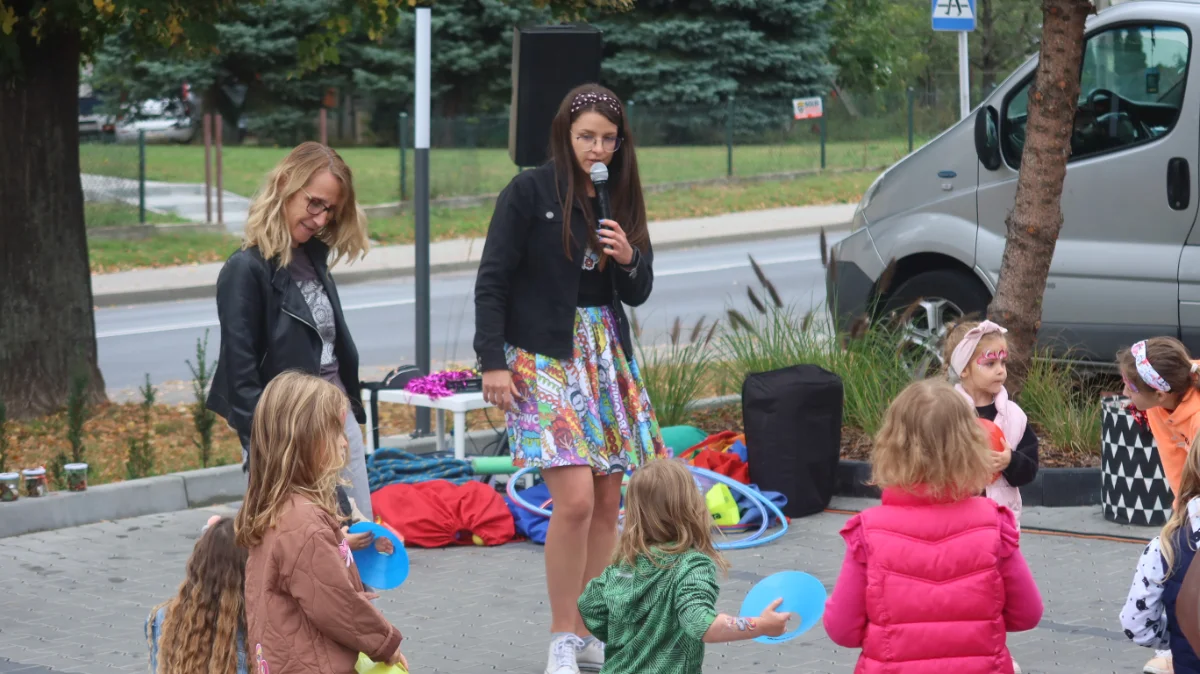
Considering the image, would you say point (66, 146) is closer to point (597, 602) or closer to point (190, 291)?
point (597, 602)

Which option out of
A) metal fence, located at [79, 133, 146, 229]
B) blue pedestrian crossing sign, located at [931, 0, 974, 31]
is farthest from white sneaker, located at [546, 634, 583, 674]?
metal fence, located at [79, 133, 146, 229]

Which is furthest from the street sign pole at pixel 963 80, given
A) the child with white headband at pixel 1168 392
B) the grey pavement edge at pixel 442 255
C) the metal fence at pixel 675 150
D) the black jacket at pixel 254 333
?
the metal fence at pixel 675 150

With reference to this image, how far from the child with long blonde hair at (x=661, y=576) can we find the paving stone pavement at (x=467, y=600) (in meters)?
1.77

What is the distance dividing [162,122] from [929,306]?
114 ft

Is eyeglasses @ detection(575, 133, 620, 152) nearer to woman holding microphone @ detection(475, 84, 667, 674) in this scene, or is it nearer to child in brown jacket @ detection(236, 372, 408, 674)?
woman holding microphone @ detection(475, 84, 667, 674)

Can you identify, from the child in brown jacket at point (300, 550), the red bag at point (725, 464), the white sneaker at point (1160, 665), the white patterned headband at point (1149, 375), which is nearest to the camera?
the child in brown jacket at point (300, 550)

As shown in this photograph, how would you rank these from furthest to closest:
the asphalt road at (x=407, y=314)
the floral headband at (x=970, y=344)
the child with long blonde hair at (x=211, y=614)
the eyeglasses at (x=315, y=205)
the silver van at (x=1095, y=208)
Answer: the asphalt road at (x=407, y=314) → the silver van at (x=1095, y=208) → the floral headband at (x=970, y=344) → the eyeglasses at (x=315, y=205) → the child with long blonde hair at (x=211, y=614)

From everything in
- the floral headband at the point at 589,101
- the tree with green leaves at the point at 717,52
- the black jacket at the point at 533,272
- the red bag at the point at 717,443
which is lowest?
the red bag at the point at 717,443

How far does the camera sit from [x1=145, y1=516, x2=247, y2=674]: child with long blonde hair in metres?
3.92

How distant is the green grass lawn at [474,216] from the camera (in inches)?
893

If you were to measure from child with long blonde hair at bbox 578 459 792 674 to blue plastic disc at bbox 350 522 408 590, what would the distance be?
23.9 inches

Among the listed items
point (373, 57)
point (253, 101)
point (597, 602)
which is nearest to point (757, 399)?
point (597, 602)

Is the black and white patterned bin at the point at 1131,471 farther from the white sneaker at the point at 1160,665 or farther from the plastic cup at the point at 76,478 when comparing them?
the plastic cup at the point at 76,478

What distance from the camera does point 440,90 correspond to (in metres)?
36.8
